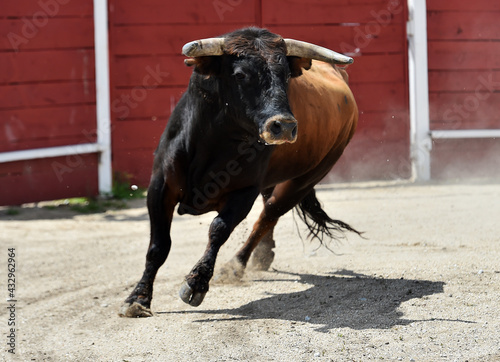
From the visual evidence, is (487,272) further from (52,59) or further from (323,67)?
(52,59)

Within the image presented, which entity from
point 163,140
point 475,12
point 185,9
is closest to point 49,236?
point 163,140

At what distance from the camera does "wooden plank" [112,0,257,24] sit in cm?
838

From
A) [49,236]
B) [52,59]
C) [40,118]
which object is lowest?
[49,236]

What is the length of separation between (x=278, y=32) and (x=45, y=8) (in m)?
2.41

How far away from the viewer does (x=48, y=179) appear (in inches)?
316

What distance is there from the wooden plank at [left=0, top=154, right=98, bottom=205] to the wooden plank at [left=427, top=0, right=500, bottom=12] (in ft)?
13.2

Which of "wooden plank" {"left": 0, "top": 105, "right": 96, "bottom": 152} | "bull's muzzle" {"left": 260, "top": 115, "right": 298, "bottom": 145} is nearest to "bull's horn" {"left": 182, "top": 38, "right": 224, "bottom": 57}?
"bull's muzzle" {"left": 260, "top": 115, "right": 298, "bottom": 145}

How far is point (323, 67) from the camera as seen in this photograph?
5660 mm

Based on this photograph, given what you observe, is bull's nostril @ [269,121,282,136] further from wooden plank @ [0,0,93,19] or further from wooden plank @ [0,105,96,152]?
wooden plank @ [0,0,93,19]

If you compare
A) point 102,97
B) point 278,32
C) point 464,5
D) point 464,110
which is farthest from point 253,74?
point 464,5

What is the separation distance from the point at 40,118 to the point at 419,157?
400 centimetres

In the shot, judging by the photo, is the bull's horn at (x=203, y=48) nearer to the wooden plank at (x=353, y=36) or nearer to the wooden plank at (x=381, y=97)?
the wooden plank at (x=353, y=36)

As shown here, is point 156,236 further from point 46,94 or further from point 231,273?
point 46,94

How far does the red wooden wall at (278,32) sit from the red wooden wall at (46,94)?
329mm
